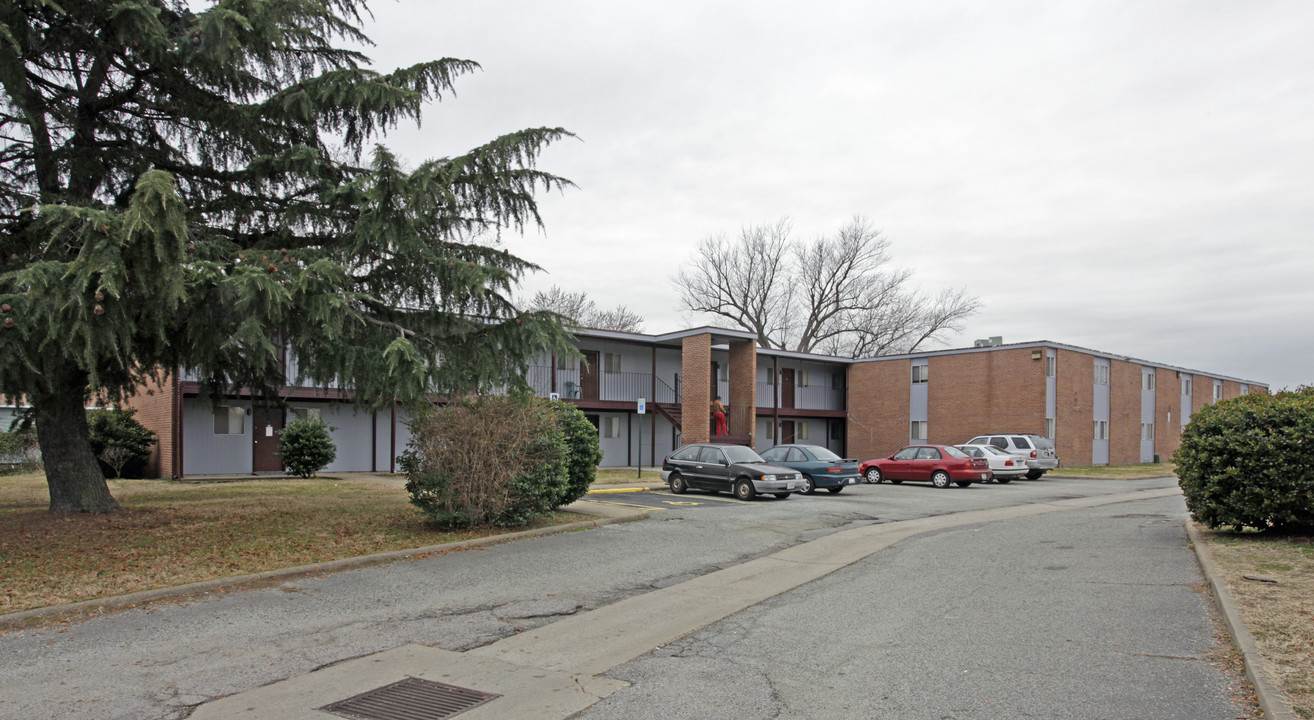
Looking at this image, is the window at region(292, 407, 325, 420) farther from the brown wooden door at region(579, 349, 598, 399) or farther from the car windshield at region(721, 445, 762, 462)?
the car windshield at region(721, 445, 762, 462)

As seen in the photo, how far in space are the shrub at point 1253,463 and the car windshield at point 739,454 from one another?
9.74 meters

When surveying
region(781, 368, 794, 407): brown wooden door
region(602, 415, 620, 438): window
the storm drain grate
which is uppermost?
region(781, 368, 794, 407): brown wooden door

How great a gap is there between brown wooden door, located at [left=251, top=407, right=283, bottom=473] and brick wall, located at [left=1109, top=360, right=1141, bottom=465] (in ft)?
123

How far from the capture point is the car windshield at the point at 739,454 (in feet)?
66.0

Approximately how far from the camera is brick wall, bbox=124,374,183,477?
926 inches

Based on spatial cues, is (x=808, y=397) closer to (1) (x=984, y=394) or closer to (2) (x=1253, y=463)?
(1) (x=984, y=394)

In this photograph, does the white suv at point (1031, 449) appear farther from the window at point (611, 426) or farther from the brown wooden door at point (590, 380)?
the brown wooden door at point (590, 380)

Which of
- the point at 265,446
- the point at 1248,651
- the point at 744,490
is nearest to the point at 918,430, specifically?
the point at 744,490

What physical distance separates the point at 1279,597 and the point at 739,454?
13205mm

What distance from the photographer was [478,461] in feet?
40.1

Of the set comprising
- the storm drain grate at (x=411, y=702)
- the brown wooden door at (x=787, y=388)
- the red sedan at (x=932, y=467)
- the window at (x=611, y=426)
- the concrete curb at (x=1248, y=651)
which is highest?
the brown wooden door at (x=787, y=388)

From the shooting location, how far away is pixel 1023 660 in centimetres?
604

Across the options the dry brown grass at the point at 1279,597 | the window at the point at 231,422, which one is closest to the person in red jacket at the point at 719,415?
the window at the point at 231,422

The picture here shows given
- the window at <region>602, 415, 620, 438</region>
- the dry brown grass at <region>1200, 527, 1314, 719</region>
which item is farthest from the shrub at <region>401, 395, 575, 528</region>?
the window at <region>602, 415, 620, 438</region>
